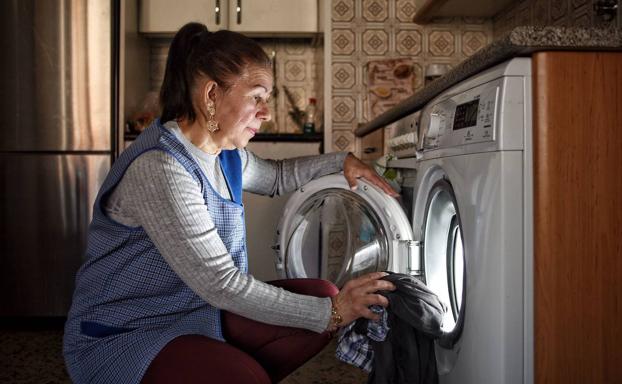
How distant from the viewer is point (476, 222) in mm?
1130

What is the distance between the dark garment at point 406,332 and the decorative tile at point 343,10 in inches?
86.0

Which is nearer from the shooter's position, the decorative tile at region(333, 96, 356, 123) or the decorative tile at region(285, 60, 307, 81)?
the decorative tile at region(333, 96, 356, 123)

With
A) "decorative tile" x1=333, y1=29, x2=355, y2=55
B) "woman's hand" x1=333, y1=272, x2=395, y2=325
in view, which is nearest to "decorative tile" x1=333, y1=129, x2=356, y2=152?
"decorative tile" x1=333, y1=29, x2=355, y2=55

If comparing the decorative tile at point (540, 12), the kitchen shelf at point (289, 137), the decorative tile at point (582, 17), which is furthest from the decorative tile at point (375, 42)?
the decorative tile at point (582, 17)

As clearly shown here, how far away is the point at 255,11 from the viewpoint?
10.4 ft

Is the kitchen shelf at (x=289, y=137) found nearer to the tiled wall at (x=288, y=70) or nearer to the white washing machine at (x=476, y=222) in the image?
the tiled wall at (x=288, y=70)

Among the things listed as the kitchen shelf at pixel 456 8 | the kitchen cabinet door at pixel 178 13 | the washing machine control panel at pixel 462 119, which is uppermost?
the kitchen cabinet door at pixel 178 13

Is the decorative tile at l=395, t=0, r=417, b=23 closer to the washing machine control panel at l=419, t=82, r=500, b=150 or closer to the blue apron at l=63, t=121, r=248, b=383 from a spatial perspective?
the washing machine control panel at l=419, t=82, r=500, b=150

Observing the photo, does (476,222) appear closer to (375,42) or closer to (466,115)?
(466,115)

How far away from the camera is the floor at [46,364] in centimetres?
198

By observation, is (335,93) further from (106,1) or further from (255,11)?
(106,1)

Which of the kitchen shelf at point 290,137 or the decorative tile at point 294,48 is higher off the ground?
the decorative tile at point 294,48

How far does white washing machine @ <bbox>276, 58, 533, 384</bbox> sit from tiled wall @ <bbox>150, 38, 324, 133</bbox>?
1.79 meters

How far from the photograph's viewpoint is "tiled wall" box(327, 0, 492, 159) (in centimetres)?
320
